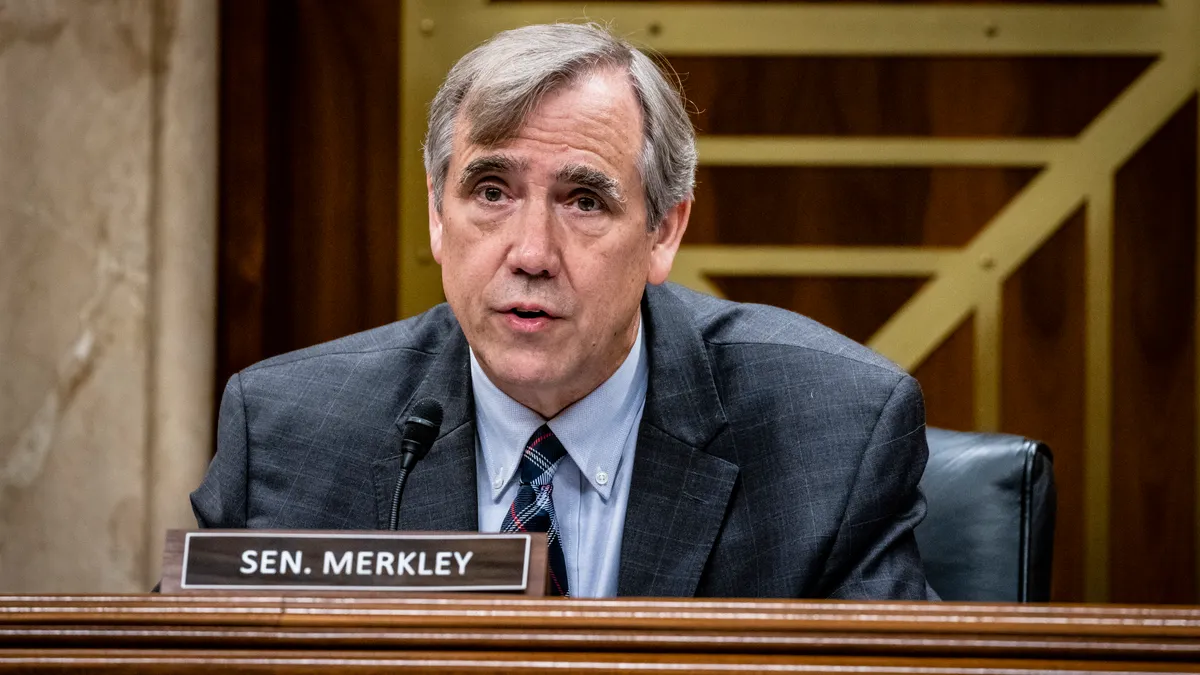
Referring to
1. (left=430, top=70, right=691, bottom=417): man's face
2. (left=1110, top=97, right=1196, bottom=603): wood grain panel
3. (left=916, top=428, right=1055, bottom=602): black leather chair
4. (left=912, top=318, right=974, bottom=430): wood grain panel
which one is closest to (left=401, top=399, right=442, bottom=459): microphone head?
(left=430, top=70, right=691, bottom=417): man's face

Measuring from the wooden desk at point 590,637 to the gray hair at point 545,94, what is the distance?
689 mm

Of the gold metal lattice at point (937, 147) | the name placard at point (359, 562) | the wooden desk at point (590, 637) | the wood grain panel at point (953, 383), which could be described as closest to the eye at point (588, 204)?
the name placard at point (359, 562)

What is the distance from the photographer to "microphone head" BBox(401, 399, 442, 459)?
Result: 1.29m

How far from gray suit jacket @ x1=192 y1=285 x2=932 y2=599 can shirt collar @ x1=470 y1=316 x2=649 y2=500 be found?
1.2 inches

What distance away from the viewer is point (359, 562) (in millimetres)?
956

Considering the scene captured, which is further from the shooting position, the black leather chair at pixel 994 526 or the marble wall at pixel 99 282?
the marble wall at pixel 99 282

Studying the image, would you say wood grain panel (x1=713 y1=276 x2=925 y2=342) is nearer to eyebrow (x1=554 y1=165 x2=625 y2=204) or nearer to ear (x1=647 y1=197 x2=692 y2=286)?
ear (x1=647 y1=197 x2=692 y2=286)

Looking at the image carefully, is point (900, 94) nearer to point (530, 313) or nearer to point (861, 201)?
point (861, 201)

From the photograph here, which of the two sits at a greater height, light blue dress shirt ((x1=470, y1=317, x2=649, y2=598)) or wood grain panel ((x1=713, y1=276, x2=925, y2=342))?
wood grain panel ((x1=713, y1=276, x2=925, y2=342))

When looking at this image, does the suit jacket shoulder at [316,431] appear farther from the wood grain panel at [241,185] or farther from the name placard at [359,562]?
the wood grain panel at [241,185]

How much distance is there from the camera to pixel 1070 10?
8.23ft

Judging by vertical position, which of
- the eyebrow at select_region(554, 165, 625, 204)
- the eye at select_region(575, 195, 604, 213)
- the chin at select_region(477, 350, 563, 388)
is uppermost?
the eyebrow at select_region(554, 165, 625, 204)

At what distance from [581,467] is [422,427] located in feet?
0.82

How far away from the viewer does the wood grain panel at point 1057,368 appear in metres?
2.52
